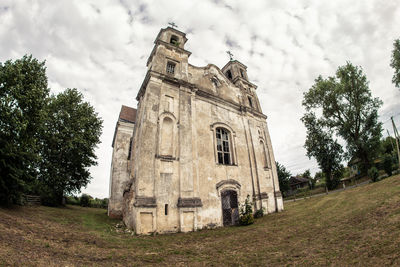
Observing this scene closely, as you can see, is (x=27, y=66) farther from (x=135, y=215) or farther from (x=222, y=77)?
(x=222, y=77)

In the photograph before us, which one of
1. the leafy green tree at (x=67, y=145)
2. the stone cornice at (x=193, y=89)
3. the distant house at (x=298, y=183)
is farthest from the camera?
the distant house at (x=298, y=183)

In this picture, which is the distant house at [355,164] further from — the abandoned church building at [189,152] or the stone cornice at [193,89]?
the stone cornice at [193,89]

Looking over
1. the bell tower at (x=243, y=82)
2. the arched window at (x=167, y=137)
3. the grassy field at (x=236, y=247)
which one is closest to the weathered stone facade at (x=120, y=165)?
the arched window at (x=167, y=137)

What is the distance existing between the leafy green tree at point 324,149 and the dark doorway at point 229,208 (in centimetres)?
2163

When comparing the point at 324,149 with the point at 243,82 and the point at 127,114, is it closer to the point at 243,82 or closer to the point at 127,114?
the point at 243,82

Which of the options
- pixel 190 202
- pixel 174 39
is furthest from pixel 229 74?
pixel 190 202

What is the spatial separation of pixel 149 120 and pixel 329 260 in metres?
9.64

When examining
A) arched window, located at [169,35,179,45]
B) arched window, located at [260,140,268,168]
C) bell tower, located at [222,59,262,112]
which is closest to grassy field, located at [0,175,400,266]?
arched window, located at [260,140,268,168]

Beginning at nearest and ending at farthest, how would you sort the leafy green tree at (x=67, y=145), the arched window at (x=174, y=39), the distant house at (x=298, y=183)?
the arched window at (x=174, y=39) < the leafy green tree at (x=67, y=145) < the distant house at (x=298, y=183)

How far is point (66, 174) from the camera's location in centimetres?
1931

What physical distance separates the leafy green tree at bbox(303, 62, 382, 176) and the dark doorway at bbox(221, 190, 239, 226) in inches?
814

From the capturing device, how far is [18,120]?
33.6 feet

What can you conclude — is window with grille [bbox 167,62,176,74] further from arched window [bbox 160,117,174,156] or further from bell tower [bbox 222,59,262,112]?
bell tower [bbox 222,59,262,112]

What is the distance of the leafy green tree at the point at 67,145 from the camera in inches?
712
